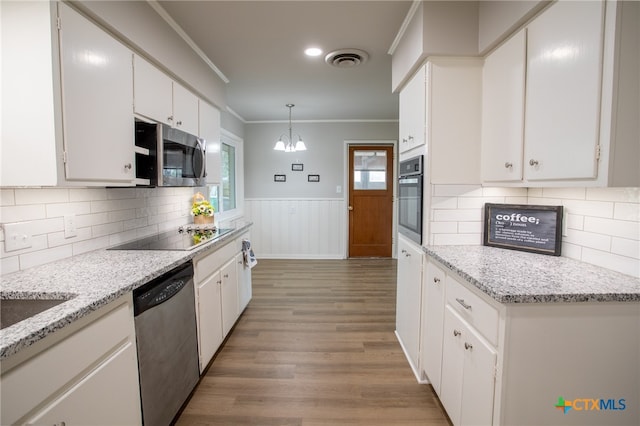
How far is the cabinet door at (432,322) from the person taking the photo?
1.78 meters

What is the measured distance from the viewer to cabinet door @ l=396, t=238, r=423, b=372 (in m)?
2.11

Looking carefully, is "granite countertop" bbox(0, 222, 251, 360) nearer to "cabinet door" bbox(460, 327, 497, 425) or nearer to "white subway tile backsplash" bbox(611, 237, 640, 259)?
"cabinet door" bbox(460, 327, 497, 425)

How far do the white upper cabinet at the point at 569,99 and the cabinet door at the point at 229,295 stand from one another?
6.77 ft

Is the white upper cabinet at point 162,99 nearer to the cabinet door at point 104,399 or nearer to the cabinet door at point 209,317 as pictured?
the cabinet door at point 209,317

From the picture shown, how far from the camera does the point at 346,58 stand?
108 inches

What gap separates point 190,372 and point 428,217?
1759 mm

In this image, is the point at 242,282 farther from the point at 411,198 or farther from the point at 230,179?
the point at 230,179

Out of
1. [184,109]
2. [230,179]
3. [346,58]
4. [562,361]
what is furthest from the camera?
[230,179]

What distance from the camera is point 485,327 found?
129 centimetres

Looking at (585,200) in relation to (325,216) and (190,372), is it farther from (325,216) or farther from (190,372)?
(325,216)

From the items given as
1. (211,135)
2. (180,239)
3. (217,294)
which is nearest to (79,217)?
(180,239)

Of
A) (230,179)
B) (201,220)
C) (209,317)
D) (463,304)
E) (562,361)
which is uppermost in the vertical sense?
(230,179)

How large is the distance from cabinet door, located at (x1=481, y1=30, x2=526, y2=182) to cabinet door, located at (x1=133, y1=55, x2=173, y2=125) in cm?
208

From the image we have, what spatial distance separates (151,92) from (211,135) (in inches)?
39.5
